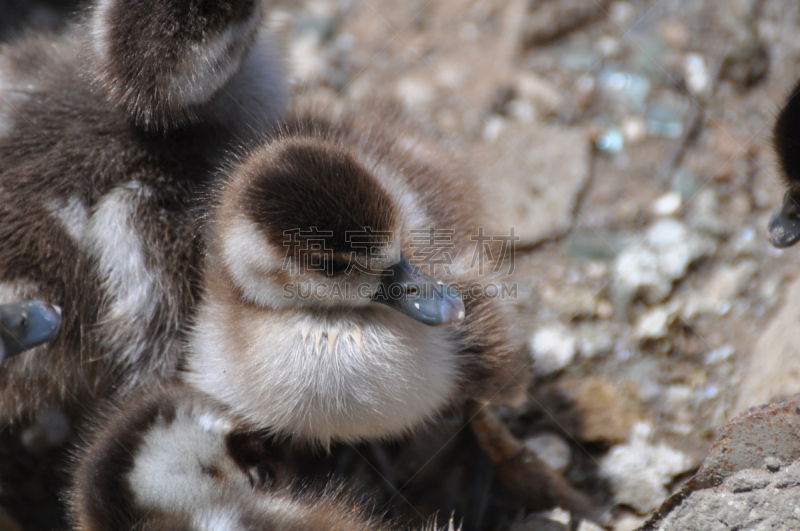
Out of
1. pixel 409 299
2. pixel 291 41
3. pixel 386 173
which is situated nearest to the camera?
pixel 409 299

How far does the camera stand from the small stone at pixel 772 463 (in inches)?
45.7

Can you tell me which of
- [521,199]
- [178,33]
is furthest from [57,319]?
[521,199]

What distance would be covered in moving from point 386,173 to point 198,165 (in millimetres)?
405

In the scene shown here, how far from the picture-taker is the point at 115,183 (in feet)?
4.51

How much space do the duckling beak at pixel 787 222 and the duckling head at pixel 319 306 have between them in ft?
2.35

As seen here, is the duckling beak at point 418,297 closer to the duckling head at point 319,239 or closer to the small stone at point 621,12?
the duckling head at point 319,239

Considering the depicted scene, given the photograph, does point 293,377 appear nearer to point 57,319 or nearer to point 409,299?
point 409,299

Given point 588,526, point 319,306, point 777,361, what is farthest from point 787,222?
point 319,306

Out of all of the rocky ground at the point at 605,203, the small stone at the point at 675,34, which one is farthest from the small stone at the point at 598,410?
the small stone at the point at 675,34

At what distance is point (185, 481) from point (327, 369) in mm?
312

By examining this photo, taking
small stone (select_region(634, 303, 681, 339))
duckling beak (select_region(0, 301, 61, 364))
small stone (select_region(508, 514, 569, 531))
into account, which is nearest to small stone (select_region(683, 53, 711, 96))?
small stone (select_region(634, 303, 681, 339))

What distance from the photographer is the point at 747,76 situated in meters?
2.01

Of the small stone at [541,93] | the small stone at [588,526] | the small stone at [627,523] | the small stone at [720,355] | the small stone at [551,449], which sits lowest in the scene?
the small stone at [588,526]

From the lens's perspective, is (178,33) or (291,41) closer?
(178,33)
